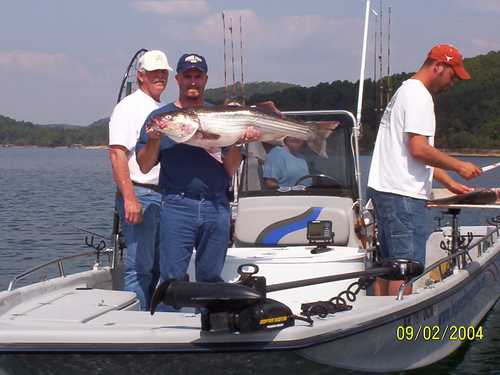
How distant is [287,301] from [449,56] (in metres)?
2.01

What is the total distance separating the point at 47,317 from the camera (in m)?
4.82

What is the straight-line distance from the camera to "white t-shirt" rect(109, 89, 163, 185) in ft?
19.0

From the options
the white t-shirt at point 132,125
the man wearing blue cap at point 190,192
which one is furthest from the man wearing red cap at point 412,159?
the white t-shirt at point 132,125

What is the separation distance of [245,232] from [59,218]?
639 inches

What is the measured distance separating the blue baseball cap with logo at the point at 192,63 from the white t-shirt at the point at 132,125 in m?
0.77

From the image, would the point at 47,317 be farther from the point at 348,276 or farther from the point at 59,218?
the point at 59,218

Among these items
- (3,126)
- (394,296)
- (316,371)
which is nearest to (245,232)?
(394,296)

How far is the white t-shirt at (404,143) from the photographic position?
18.1 feet

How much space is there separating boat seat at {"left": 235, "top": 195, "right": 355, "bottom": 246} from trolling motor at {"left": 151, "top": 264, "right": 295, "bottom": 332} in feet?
6.13

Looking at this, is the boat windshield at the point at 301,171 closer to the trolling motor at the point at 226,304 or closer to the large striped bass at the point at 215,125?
the large striped bass at the point at 215,125

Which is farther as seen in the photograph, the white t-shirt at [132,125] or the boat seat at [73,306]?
the white t-shirt at [132,125]

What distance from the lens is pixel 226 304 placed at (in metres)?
4.38
